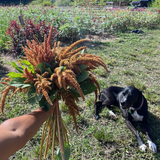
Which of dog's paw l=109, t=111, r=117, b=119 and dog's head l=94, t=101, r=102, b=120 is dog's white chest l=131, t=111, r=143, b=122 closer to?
dog's paw l=109, t=111, r=117, b=119

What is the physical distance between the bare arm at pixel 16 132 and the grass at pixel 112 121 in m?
1.39

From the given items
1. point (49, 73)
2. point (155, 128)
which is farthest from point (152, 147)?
point (49, 73)

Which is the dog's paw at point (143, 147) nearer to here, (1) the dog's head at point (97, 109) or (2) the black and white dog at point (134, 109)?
(2) the black and white dog at point (134, 109)

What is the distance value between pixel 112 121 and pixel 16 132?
231 cm

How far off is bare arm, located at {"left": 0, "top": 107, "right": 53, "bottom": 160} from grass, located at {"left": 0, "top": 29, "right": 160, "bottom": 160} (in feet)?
4.57

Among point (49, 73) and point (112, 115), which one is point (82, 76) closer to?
point (49, 73)

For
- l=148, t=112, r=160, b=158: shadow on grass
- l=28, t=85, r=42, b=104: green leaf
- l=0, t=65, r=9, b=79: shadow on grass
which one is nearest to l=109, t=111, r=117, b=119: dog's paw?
l=148, t=112, r=160, b=158: shadow on grass

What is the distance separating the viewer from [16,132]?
97cm

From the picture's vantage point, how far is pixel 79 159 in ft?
7.31

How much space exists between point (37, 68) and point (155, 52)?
5.80 m

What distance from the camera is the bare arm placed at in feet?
2.83

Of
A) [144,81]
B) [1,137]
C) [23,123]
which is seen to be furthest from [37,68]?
[144,81]

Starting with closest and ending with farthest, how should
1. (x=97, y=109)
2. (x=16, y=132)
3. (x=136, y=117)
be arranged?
1. (x=16, y=132)
2. (x=136, y=117)
3. (x=97, y=109)

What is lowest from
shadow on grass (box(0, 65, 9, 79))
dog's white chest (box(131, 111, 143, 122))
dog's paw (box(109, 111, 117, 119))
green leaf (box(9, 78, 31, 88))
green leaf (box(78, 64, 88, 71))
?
dog's paw (box(109, 111, 117, 119))
